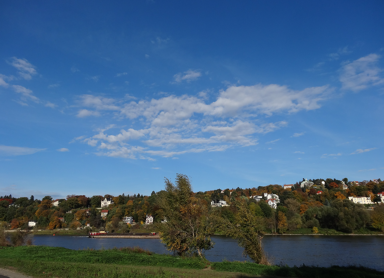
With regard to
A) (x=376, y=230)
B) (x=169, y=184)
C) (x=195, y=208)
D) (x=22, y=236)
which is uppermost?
(x=169, y=184)

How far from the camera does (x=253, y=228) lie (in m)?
23.2

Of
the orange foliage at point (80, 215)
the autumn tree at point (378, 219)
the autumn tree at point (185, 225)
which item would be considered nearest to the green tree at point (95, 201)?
the orange foliage at point (80, 215)

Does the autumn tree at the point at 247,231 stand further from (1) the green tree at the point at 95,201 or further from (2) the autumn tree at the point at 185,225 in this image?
(1) the green tree at the point at 95,201

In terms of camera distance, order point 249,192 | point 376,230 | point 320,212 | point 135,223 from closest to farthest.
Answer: point 376,230
point 320,212
point 135,223
point 249,192

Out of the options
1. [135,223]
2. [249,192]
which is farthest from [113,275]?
[249,192]

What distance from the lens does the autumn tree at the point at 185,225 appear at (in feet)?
78.7

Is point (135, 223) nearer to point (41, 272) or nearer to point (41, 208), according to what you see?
point (41, 208)

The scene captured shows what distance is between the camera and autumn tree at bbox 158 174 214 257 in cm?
2398

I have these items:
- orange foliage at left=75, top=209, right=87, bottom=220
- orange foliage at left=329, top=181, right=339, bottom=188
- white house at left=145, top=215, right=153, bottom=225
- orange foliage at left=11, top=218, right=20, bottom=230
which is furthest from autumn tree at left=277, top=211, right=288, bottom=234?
orange foliage at left=11, top=218, right=20, bottom=230

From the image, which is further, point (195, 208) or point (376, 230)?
point (376, 230)

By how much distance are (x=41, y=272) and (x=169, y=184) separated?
561 inches

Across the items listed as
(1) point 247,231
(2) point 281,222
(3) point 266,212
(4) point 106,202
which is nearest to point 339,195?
(3) point 266,212

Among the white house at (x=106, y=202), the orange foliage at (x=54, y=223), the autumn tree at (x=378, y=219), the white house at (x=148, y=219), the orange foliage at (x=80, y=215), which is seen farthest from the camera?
the white house at (x=106, y=202)

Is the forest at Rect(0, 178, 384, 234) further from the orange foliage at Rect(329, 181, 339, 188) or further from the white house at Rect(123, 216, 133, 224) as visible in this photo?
the white house at Rect(123, 216, 133, 224)
